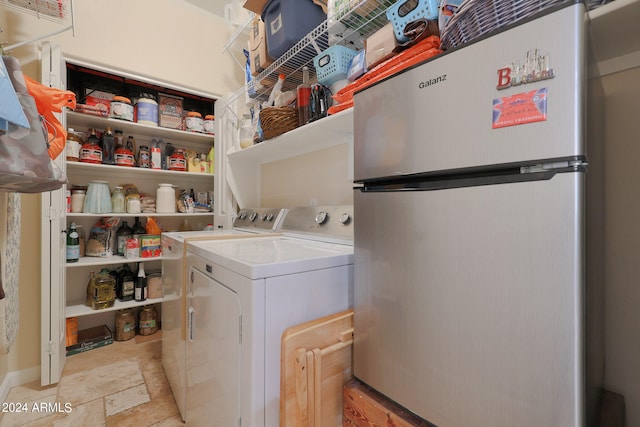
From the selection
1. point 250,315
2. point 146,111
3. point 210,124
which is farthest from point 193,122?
point 250,315

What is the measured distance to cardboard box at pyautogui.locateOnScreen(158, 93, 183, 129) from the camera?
254 centimetres

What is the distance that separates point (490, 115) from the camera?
571 mm

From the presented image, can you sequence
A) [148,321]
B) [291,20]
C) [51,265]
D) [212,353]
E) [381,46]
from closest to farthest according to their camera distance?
1. [212,353]
2. [381,46]
3. [291,20]
4. [51,265]
5. [148,321]

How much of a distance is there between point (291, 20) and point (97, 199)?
6.58 feet

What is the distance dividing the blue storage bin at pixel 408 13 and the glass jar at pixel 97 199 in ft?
7.97

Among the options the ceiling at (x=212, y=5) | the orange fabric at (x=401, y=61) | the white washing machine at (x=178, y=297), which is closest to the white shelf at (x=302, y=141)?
the orange fabric at (x=401, y=61)

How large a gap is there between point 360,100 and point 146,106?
229 cm

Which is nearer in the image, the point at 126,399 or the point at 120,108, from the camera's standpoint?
the point at 126,399

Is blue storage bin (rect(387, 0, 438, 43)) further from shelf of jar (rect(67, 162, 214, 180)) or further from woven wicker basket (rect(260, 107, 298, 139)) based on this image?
shelf of jar (rect(67, 162, 214, 180))

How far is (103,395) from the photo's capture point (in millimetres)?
1719

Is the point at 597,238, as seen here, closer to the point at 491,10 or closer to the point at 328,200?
the point at 491,10

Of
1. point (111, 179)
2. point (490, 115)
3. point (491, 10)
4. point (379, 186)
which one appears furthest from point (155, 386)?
point (491, 10)

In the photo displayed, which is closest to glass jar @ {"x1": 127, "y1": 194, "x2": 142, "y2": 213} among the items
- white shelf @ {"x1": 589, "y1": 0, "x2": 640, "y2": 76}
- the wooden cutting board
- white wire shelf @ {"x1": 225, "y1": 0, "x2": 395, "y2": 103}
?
white wire shelf @ {"x1": 225, "y1": 0, "x2": 395, "y2": 103}

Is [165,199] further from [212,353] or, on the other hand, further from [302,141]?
[212,353]
